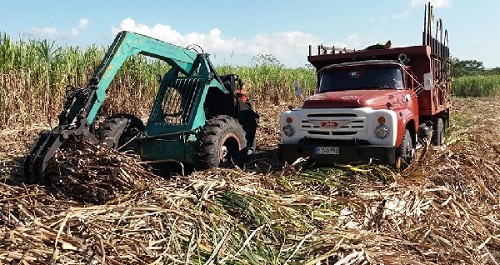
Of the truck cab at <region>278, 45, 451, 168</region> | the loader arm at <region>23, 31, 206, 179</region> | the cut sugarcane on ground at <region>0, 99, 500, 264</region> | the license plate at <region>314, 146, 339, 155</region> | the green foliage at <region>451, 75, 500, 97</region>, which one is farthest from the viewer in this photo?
the green foliage at <region>451, 75, 500, 97</region>

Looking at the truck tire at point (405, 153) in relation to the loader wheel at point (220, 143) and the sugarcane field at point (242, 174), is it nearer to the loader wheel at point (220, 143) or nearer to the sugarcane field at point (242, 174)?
the sugarcane field at point (242, 174)

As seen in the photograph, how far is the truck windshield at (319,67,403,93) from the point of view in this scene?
7664 mm

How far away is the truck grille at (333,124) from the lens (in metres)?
6.57

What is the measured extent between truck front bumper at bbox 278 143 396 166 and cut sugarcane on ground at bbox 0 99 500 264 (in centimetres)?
14

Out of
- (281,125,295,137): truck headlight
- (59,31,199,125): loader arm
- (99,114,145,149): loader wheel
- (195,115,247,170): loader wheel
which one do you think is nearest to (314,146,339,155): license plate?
(281,125,295,137): truck headlight

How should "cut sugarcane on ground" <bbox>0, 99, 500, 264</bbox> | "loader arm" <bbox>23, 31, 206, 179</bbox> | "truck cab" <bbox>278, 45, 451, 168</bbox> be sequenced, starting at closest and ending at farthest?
1. "cut sugarcane on ground" <bbox>0, 99, 500, 264</bbox>
2. "loader arm" <bbox>23, 31, 206, 179</bbox>
3. "truck cab" <bbox>278, 45, 451, 168</bbox>

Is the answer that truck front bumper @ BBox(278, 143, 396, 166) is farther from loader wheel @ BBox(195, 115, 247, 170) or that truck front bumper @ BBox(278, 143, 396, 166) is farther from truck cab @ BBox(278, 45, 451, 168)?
loader wheel @ BBox(195, 115, 247, 170)

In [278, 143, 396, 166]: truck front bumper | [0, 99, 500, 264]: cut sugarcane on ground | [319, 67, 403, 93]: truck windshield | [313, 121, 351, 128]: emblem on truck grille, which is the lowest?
[0, 99, 500, 264]: cut sugarcane on ground

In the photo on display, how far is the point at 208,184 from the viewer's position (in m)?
4.77

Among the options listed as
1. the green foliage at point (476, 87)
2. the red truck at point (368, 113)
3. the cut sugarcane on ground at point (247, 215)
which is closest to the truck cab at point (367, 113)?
the red truck at point (368, 113)

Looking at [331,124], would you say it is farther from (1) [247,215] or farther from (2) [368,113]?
(1) [247,215]

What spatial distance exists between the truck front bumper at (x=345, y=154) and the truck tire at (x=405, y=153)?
0.29 meters

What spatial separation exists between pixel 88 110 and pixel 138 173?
1.09 m

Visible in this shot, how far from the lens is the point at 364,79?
306 inches
